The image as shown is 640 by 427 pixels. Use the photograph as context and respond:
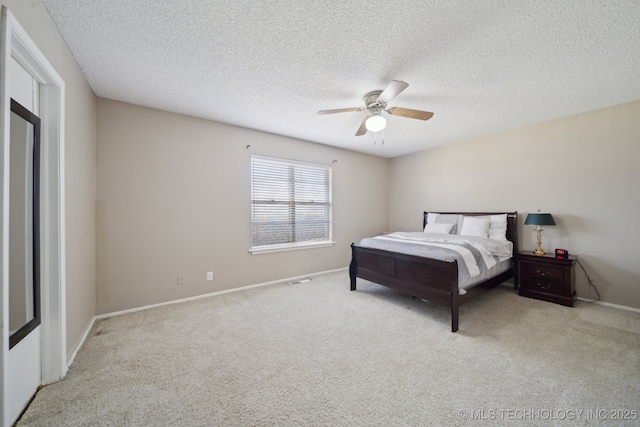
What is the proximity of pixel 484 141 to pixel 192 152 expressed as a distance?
4.60 metres

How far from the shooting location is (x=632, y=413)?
1.33m

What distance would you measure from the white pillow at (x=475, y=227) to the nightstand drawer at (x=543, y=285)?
31.5 inches

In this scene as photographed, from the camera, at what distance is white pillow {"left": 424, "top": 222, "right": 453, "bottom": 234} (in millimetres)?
4086

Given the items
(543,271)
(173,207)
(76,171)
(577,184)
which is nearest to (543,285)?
(543,271)

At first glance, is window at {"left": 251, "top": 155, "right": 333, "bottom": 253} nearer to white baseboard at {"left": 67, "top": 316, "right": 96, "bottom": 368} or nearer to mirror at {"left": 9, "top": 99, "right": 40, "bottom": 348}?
white baseboard at {"left": 67, "top": 316, "right": 96, "bottom": 368}

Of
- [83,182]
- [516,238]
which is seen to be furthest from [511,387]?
[83,182]

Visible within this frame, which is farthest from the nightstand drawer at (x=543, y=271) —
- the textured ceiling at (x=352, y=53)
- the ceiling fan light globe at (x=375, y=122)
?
the ceiling fan light globe at (x=375, y=122)

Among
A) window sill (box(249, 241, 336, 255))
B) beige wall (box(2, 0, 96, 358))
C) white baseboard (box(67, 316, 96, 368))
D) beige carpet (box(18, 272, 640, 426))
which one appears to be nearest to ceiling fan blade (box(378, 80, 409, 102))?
beige carpet (box(18, 272, 640, 426))

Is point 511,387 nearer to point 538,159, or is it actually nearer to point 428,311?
point 428,311

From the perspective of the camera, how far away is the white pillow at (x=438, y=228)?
4086mm

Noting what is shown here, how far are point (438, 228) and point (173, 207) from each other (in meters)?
4.16

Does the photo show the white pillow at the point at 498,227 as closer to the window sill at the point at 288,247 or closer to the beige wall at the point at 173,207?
the window sill at the point at 288,247

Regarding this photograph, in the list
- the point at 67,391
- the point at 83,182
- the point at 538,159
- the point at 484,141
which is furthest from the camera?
the point at 484,141

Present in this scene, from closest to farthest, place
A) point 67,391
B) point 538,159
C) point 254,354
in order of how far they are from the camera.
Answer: point 67,391 → point 254,354 → point 538,159
